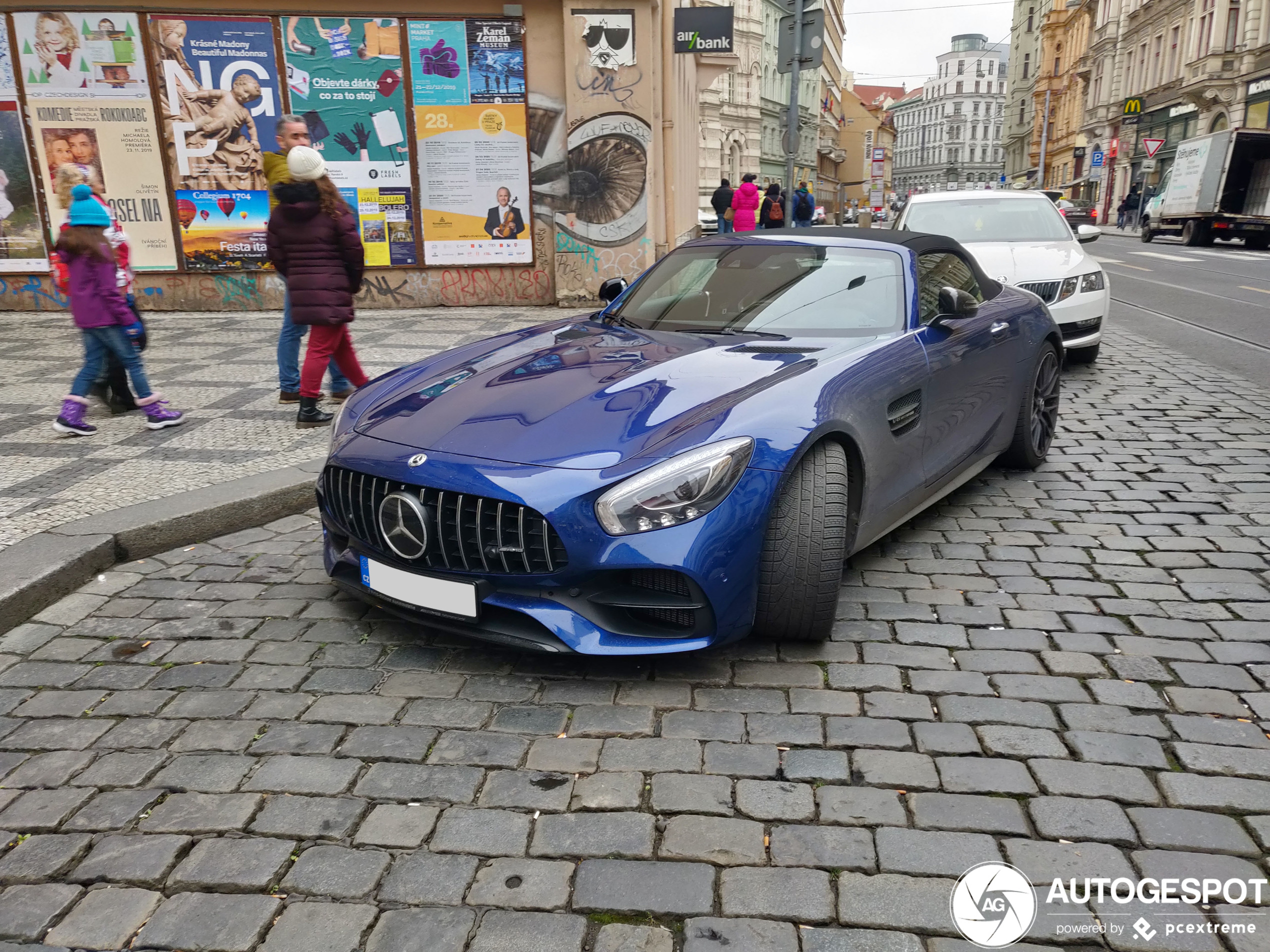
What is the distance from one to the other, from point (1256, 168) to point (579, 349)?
97.4ft

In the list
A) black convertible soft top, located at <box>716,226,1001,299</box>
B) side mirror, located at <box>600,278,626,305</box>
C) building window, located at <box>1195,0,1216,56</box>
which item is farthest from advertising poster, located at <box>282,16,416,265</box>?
building window, located at <box>1195,0,1216,56</box>

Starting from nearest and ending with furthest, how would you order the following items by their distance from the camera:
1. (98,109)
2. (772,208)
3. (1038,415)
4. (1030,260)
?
1. (1038,415)
2. (1030,260)
3. (98,109)
4. (772,208)

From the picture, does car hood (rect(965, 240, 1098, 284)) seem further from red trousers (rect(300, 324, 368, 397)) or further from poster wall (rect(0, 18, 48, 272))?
poster wall (rect(0, 18, 48, 272))

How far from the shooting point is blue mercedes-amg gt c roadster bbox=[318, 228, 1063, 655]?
2895mm

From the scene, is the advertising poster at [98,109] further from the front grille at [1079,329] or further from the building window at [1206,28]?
the building window at [1206,28]

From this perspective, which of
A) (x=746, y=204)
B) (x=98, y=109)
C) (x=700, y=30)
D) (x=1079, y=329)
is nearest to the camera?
(x=1079, y=329)

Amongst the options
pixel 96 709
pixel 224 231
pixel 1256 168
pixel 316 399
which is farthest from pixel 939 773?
pixel 1256 168

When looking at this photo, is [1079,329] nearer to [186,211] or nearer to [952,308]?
[952,308]

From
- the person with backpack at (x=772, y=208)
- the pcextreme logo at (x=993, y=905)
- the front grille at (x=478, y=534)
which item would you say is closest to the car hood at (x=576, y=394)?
the front grille at (x=478, y=534)

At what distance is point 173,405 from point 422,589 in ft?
14.5

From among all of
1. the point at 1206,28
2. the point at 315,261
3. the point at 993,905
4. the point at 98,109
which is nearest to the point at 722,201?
the point at 98,109

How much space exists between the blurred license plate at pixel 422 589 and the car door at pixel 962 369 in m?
2.00

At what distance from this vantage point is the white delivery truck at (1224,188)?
87.6 ft

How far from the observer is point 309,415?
19.8ft
